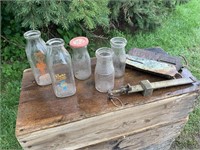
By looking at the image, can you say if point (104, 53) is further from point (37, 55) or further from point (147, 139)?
point (147, 139)

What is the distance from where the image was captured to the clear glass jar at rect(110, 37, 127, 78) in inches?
42.8

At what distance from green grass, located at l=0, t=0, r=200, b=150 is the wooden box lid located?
A: 0.62m

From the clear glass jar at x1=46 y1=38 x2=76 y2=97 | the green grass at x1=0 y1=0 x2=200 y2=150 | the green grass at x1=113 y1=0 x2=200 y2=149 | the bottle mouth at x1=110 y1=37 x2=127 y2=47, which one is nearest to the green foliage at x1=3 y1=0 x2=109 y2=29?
the bottle mouth at x1=110 y1=37 x2=127 y2=47

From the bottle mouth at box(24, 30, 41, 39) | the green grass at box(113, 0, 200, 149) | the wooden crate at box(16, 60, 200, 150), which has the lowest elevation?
the green grass at box(113, 0, 200, 149)

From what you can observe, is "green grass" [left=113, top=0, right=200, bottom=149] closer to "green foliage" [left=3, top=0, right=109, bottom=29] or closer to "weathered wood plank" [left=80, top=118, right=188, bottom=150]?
"weathered wood plank" [left=80, top=118, right=188, bottom=150]

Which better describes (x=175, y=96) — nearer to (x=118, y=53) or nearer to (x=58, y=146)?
(x=118, y=53)

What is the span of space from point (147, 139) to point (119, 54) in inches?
21.5

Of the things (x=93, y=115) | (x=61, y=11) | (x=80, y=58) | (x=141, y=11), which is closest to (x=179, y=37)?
(x=141, y=11)

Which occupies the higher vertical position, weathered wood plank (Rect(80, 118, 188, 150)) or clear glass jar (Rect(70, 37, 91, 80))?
clear glass jar (Rect(70, 37, 91, 80))

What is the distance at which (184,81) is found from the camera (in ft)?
3.70

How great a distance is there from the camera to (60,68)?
1.02 metres

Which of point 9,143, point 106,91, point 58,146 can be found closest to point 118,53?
point 106,91

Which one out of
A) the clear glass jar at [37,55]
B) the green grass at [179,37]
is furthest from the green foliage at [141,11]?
the clear glass jar at [37,55]

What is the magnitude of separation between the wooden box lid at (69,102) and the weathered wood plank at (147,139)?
0.25m
